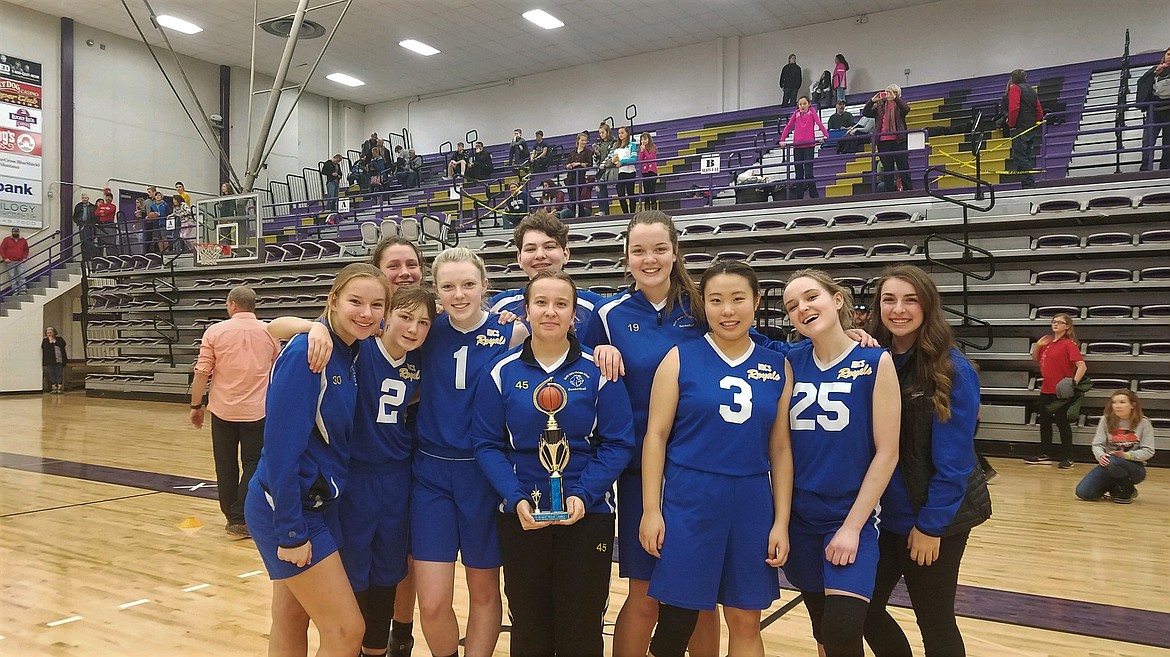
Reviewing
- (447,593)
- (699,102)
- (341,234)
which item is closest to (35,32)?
(341,234)

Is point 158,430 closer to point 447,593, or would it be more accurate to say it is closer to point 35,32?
point 447,593

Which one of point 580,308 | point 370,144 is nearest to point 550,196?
point 370,144

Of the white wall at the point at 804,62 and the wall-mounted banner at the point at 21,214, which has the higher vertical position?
the white wall at the point at 804,62

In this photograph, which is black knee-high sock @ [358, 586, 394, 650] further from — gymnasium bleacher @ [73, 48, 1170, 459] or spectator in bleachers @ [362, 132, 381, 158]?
spectator in bleachers @ [362, 132, 381, 158]

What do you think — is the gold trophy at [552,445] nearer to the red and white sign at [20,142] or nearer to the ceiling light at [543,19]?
the ceiling light at [543,19]

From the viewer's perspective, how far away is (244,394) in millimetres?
5293

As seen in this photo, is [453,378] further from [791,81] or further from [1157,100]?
[791,81]

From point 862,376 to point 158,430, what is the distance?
11.2 metres

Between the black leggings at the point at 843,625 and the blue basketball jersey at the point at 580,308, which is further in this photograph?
the blue basketball jersey at the point at 580,308

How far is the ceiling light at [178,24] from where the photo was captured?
16.7 metres

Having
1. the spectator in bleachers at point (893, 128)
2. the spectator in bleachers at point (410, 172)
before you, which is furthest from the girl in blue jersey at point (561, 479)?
the spectator in bleachers at point (410, 172)

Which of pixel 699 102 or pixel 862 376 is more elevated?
pixel 699 102

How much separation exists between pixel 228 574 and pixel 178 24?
54.1 feet

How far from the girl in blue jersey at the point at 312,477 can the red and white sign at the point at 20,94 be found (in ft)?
60.7
